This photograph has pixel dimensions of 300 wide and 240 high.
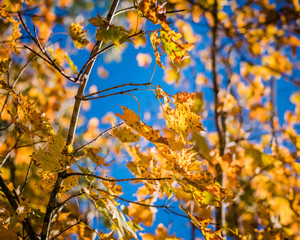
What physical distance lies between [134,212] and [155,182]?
0.59m

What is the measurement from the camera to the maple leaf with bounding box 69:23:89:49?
834 millimetres

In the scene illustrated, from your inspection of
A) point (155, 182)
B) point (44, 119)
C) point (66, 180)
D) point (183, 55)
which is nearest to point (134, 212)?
point (155, 182)

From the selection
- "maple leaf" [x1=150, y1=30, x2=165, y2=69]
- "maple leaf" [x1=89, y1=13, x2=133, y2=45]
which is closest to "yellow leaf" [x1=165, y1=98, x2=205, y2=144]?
"maple leaf" [x1=150, y1=30, x2=165, y2=69]

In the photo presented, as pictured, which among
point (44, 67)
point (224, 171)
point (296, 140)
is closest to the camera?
point (224, 171)

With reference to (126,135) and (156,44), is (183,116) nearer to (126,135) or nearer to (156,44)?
(156,44)

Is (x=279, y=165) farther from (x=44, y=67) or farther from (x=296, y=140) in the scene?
(x=44, y=67)

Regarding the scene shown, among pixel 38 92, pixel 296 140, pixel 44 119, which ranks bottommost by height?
pixel 44 119

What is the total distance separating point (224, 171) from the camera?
144 centimetres

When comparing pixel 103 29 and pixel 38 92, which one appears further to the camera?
pixel 38 92

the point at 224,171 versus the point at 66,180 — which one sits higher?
the point at 224,171

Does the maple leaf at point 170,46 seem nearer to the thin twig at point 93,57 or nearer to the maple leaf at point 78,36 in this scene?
the thin twig at point 93,57

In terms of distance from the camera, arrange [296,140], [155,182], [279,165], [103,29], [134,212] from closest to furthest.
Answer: [103,29] < [155,182] < [134,212] < [296,140] < [279,165]

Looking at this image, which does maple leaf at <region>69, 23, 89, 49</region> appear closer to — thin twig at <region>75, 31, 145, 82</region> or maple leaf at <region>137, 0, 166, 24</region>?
thin twig at <region>75, 31, 145, 82</region>

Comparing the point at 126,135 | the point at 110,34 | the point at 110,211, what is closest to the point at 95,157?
the point at 126,135
